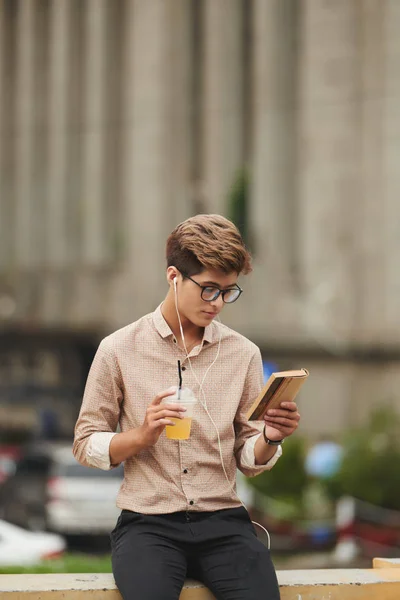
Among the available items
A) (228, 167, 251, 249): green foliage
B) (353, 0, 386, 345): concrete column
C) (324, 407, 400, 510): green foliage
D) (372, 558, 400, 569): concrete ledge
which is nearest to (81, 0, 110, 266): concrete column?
(228, 167, 251, 249): green foliage

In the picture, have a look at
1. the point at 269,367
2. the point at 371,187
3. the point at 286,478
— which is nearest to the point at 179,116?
the point at 371,187

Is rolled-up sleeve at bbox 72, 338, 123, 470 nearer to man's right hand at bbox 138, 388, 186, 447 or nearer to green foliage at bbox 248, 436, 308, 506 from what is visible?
man's right hand at bbox 138, 388, 186, 447

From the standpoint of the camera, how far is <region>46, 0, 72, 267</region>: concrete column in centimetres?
3475

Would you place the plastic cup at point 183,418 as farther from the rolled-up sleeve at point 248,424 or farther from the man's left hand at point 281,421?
the rolled-up sleeve at point 248,424

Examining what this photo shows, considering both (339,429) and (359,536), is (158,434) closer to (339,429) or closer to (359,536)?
(359,536)

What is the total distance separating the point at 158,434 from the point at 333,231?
74.2 ft

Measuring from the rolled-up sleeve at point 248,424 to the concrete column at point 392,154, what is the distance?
21.0 metres

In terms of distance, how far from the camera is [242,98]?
29.0 m

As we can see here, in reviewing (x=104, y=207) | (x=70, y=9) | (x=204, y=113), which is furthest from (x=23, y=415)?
(x=70, y=9)

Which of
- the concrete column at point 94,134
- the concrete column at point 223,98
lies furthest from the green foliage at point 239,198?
the concrete column at point 94,134

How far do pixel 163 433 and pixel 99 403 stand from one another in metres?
0.26

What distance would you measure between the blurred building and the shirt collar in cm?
2107

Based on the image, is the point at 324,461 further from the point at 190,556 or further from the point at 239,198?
the point at 190,556

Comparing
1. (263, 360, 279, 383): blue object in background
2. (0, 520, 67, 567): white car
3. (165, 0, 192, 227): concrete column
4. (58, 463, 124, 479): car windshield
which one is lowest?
(263, 360, 279, 383): blue object in background
